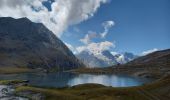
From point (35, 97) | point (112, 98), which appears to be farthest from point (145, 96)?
point (35, 97)

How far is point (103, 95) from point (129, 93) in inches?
376

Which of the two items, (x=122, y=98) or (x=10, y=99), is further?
(x=10, y=99)

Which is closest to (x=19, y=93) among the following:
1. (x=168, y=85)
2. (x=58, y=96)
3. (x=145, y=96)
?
(x=58, y=96)

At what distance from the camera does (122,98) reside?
87250 mm

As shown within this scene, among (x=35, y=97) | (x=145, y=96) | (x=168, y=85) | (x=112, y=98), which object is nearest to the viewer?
(x=112, y=98)

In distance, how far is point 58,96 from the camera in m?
91.2

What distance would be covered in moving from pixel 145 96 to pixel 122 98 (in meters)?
8.32

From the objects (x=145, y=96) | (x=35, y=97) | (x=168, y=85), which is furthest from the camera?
(x=168, y=85)

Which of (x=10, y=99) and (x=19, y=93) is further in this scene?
(x=19, y=93)

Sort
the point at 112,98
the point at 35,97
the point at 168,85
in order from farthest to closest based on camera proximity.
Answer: the point at 168,85 < the point at 35,97 < the point at 112,98

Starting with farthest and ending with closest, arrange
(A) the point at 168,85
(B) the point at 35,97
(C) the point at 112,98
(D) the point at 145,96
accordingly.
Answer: (A) the point at 168,85, (B) the point at 35,97, (D) the point at 145,96, (C) the point at 112,98

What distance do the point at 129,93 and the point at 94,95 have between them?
12.5m

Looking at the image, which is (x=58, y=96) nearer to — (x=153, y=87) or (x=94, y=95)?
(x=94, y=95)

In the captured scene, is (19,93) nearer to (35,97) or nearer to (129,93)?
(35,97)
